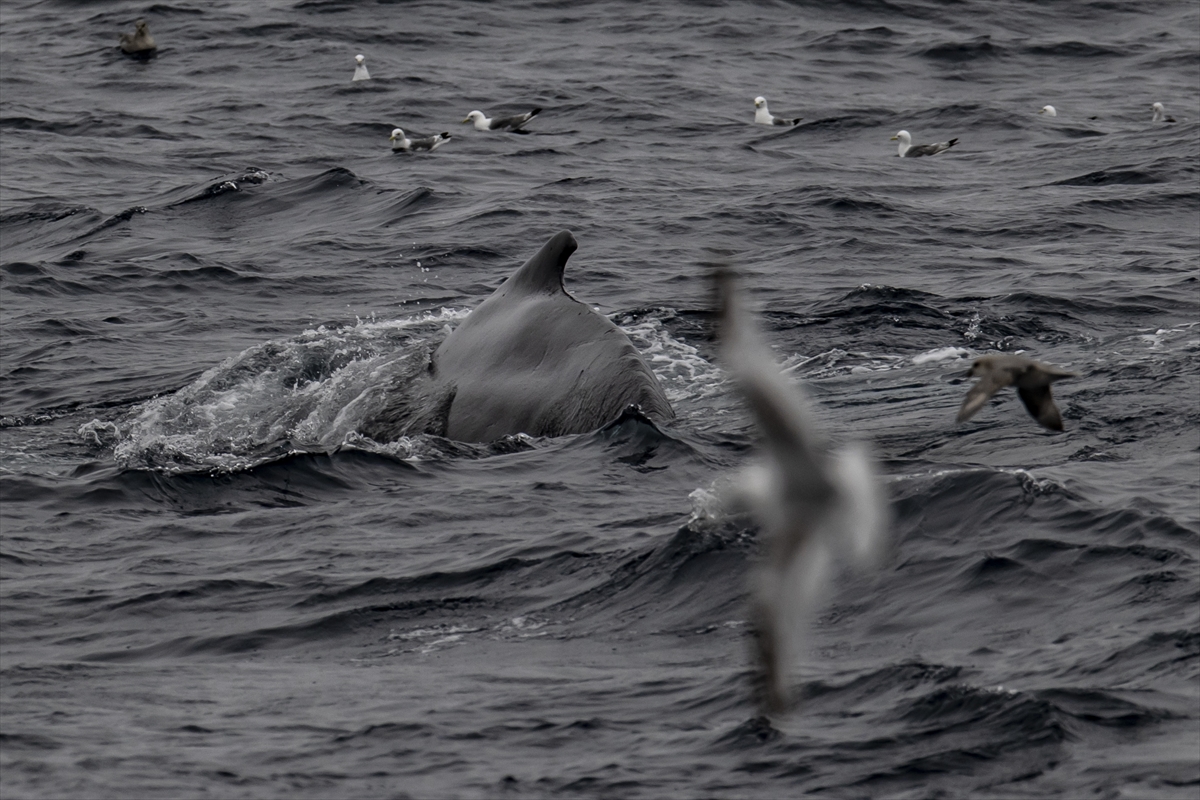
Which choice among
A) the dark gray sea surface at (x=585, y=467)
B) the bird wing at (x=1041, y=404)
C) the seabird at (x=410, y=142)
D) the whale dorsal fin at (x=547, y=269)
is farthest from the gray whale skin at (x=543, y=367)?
the seabird at (x=410, y=142)

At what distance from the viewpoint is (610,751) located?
696 cm

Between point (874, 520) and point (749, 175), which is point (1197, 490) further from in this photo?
point (749, 175)

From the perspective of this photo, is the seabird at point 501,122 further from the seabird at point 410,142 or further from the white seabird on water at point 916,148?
the white seabird on water at point 916,148

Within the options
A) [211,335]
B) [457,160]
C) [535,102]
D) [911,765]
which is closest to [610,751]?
[911,765]

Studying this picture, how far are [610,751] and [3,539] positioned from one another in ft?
14.5

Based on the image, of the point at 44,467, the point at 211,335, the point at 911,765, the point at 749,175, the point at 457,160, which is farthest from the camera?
the point at 457,160

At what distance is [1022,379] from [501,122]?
61.2 feet

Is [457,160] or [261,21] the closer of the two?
[457,160]

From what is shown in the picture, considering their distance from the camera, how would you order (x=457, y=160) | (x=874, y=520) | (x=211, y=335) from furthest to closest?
(x=457, y=160), (x=211, y=335), (x=874, y=520)

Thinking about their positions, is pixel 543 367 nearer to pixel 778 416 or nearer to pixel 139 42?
pixel 778 416

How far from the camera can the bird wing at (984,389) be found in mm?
5861

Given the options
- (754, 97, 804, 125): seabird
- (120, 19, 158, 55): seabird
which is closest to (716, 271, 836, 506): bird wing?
(754, 97, 804, 125): seabird

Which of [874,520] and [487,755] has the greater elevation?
[874,520]

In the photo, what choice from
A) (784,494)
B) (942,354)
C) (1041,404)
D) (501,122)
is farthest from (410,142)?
(784,494)
